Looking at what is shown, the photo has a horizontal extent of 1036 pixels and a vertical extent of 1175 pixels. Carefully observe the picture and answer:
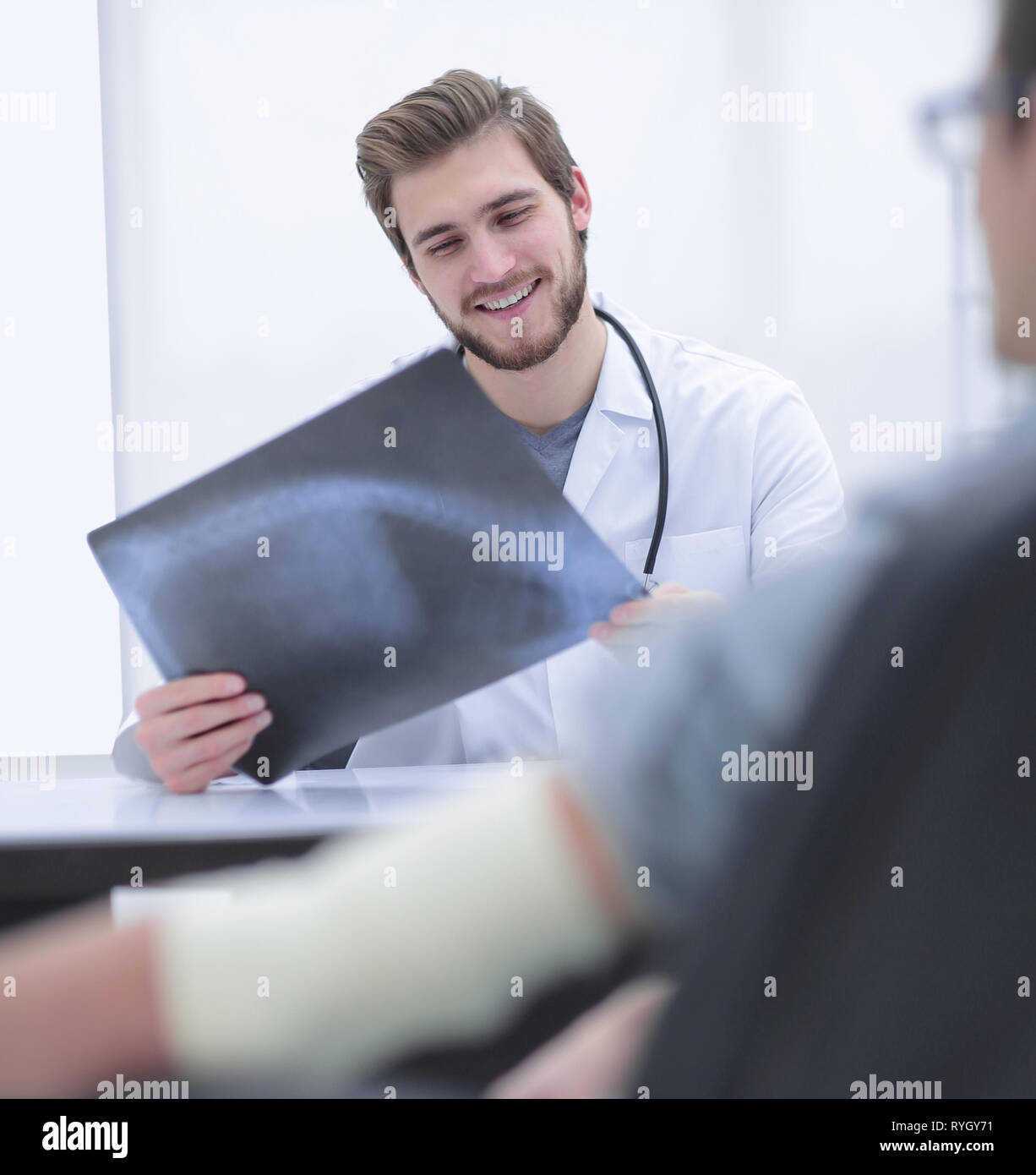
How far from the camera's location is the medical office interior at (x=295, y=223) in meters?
1.95

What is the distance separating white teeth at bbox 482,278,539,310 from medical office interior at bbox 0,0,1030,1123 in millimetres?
727

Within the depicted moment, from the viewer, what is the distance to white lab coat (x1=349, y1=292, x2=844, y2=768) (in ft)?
3.43

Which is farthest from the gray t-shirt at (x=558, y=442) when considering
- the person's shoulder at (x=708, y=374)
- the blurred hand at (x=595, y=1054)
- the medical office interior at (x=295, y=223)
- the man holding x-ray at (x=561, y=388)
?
the blurred hand at (x=595, y=1054)

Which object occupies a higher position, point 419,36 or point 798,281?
point 419,36

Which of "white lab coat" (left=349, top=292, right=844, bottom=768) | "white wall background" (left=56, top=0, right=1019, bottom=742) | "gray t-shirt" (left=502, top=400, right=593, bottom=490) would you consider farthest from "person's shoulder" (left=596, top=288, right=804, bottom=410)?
"white wall background" (left=56, top=0, right=1019, bottom=742)

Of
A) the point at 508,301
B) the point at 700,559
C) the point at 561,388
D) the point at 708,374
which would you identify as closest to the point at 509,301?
the point at 508,301

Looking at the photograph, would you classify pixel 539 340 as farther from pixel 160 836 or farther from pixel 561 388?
pixel 160 836

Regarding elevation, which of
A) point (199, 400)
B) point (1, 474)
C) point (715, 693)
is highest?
point (199, 400)

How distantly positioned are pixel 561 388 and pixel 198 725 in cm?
67

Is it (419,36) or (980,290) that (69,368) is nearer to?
(419,36)

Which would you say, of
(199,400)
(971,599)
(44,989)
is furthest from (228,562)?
(199,400)

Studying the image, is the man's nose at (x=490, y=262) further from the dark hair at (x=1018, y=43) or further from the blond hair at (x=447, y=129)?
the dark hair at (x=1018, y=43)

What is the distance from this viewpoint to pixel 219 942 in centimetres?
25
